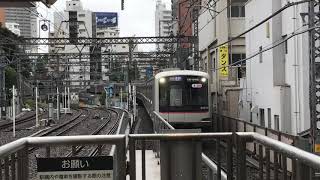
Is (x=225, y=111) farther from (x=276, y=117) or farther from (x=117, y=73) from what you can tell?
(x=117, y=73)

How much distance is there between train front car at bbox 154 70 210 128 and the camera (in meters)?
25.5

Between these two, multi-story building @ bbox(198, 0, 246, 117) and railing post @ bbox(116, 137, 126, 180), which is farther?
multi-story building @ bbox(198, 0, 246, 117)

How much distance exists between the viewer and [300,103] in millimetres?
21500

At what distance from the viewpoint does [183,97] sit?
25.8 meters

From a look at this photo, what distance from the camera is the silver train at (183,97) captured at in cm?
2555

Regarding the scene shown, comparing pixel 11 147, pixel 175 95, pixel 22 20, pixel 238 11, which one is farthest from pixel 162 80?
pixel 22 20

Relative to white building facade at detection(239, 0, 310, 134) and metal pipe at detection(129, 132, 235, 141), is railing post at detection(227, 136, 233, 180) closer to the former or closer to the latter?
metal pipe at detection(129, 132, 235, 141)

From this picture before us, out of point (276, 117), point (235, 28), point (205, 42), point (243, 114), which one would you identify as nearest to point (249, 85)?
point (243, 114)

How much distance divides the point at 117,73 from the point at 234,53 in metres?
49.9

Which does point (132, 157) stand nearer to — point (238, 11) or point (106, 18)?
point (238, 11)

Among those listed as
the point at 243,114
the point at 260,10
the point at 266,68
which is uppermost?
the point at 260,10

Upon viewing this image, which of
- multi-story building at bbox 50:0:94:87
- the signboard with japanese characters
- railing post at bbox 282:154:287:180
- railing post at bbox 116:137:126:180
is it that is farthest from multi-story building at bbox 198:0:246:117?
railing post at bbox 282:154:287:180

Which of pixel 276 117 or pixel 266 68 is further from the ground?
pixel 266 68

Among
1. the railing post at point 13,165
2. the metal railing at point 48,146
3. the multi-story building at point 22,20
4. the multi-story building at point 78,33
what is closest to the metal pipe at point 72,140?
the metal railing at point 48,146
